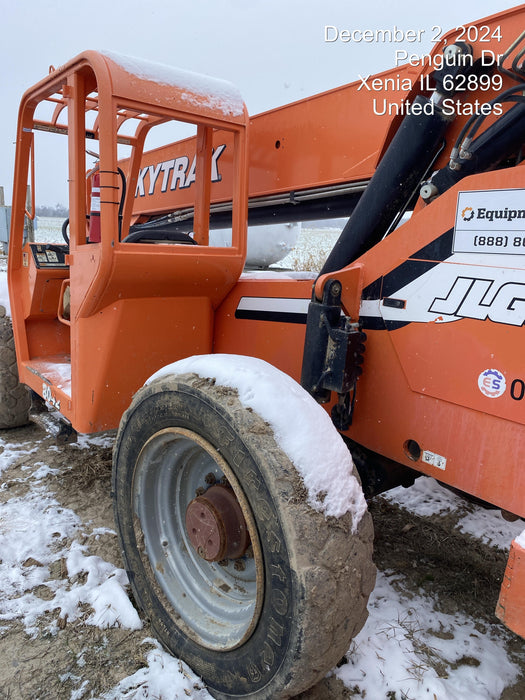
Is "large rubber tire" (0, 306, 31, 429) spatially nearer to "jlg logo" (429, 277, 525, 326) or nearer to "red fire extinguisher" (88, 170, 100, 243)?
"red fire extinguisher" (88, 170, 100, 243)

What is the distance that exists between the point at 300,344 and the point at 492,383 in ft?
3.12

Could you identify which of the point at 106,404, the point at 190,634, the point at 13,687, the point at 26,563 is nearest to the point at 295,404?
the point at 190,634

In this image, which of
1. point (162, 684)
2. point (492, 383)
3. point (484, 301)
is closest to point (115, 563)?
point (162, 684)

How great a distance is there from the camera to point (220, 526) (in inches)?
74.2

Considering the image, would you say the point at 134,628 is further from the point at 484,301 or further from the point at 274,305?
the point at 484,301

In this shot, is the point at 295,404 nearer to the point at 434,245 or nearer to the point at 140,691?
the point at 434,245

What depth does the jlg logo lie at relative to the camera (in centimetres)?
151

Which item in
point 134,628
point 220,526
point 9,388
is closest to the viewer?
point 220,526

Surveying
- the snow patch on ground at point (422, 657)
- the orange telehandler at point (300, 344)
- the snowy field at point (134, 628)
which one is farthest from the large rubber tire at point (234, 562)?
the snow patch on ground at point (422, 657)

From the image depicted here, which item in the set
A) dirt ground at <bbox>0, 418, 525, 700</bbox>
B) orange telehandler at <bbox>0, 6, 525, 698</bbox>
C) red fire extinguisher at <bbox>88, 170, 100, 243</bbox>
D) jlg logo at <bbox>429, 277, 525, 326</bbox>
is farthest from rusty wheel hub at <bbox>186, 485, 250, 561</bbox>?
red fire extinguisher at <bbox>88, 170, 100, 243</bbox>

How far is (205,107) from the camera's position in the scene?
248 cm

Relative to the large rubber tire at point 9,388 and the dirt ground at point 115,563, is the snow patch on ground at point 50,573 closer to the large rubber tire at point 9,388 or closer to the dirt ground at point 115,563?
the dirt ground at point 115,563

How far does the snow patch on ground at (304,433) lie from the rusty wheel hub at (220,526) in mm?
440

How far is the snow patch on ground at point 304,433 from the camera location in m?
1.58
